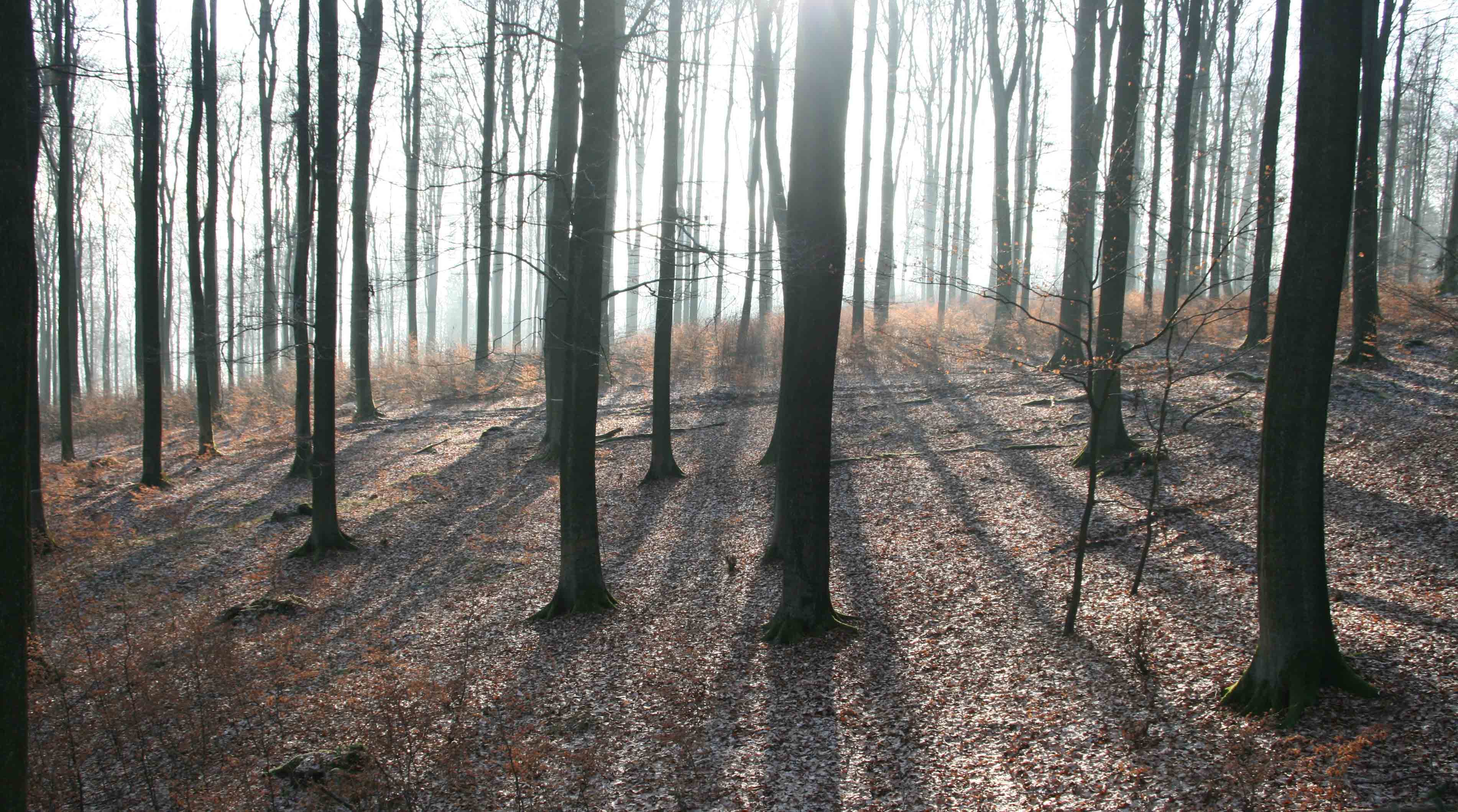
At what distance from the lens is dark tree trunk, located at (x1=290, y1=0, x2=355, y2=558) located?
10.5m

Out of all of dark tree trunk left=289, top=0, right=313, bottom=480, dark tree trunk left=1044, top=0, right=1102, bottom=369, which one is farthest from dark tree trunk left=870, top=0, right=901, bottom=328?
dark tree trunk left=289, top=0, right=313, bottom=480

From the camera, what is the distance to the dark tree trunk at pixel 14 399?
4.03 metres

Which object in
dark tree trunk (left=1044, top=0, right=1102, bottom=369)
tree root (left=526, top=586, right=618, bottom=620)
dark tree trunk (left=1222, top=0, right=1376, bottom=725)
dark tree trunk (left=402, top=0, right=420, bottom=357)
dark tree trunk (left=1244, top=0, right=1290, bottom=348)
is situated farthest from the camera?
dark tree trunk (left=402, top=0, right=420, bottom=357)

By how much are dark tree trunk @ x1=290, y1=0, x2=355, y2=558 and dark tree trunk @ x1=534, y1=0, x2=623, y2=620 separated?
4.10 metres

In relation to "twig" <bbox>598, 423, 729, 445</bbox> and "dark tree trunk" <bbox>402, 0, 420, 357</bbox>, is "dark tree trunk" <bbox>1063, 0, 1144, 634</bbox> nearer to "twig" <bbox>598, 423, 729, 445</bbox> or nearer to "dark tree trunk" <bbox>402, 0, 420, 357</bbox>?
"twig" <bbox>598, 423, 729, 445</bbox>

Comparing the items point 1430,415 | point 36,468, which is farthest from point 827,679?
point 36,468

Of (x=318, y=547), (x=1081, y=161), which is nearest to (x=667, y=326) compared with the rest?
(x=318, y=547)

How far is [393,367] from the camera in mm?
27172

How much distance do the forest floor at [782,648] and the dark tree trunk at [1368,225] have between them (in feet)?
1.82

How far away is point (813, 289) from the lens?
7.13 meters

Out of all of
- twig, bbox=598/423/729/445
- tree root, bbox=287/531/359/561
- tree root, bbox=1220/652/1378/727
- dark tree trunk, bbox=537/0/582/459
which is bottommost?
tree root, bbox=287/531/359/561

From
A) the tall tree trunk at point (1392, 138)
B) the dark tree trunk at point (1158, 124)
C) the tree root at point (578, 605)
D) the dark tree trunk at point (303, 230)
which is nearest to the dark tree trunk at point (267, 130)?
the dark tree trunk at point (303, 230)

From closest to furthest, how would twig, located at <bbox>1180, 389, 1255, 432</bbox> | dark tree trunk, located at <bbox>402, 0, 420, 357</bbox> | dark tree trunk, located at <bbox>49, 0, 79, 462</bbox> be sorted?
twig, located at <bbox>1180, 389, 1255, 432</bbox>
dark tree trunk, located at <bbox>49, 0, 79, 462</bbox>
dark tree trunk, located at <bbox>402, 0, 420, 357</bbox>

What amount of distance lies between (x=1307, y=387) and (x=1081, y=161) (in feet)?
31.4
